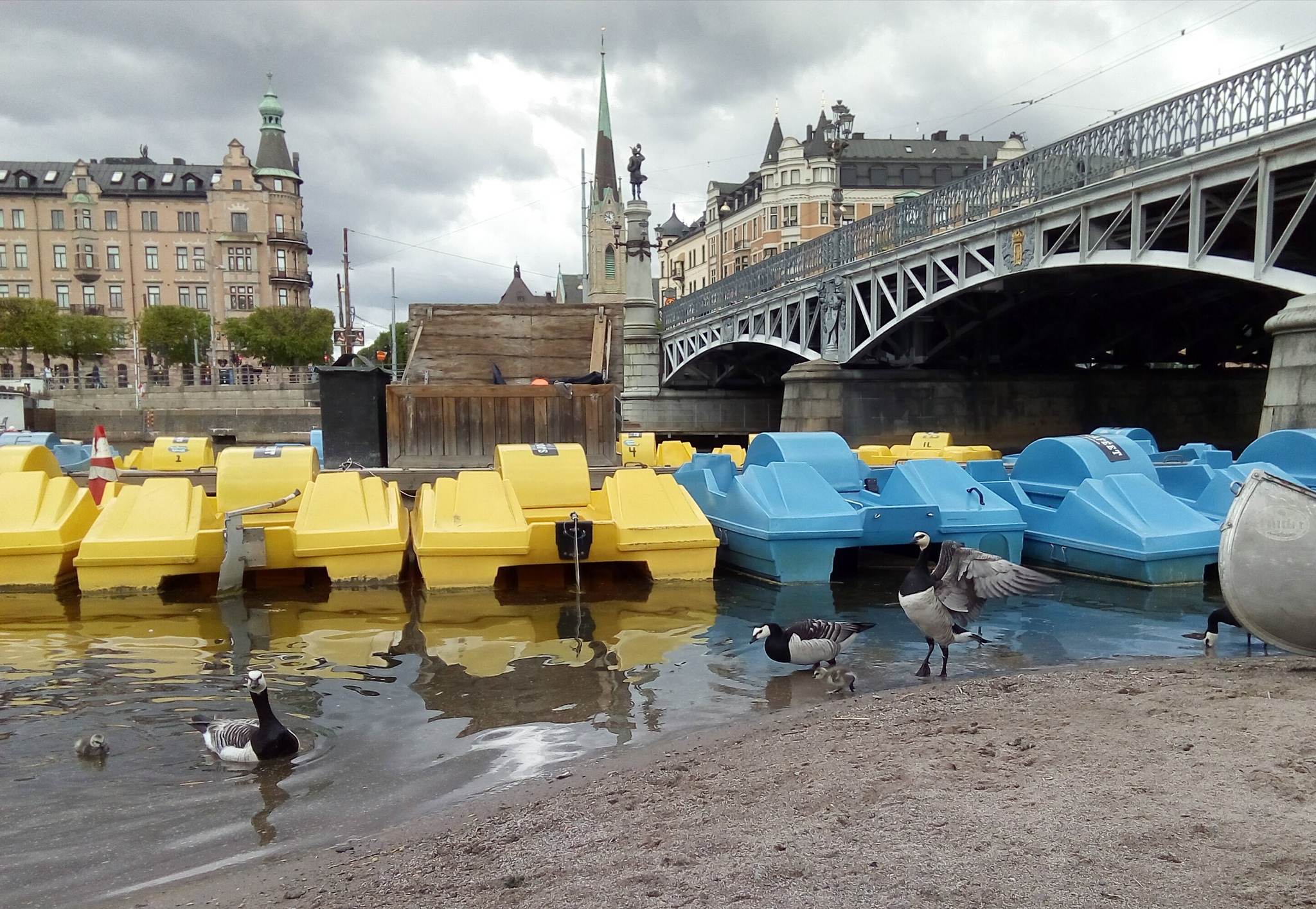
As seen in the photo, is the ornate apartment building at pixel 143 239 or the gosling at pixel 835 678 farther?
the ornate apartment building at pixel 143 239

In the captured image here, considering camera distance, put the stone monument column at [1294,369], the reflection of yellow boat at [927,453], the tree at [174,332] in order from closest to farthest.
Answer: the stone monument column at [1294,369] < the reflection of yellow boat at [927,453] < the tree at [174,332]

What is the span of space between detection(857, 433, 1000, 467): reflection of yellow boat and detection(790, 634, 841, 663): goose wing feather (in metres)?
9.26

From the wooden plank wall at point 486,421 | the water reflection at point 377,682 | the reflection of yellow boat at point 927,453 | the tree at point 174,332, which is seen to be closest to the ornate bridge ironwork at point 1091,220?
the reflection of yellow boat at point 927,453

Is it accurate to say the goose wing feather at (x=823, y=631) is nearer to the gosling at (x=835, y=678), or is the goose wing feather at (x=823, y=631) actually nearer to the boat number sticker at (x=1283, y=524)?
the gosling at (x=835, y=678)

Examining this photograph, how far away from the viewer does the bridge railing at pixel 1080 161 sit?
1573 centimetres

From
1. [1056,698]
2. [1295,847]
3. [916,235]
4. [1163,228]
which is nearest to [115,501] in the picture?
[1056,698]

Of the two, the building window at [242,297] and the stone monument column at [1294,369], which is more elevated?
the building window at [242,297]

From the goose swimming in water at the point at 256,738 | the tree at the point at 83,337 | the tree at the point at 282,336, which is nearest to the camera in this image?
the goose swimming in water at the point at 256,738

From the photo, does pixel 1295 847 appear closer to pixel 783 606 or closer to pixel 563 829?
pixel 563 829

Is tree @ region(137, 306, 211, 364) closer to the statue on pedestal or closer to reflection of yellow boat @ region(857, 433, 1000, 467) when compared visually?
the statue on pedestal

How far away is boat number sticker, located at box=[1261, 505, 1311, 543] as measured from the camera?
18.9 ft

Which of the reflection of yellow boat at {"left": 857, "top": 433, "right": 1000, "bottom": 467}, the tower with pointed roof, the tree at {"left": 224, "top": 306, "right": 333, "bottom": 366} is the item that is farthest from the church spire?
the reflection of yellow boat at {"left": 857, "top": 433, "right": 1000, "bottom": 467}

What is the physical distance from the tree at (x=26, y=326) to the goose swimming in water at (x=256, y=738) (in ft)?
252

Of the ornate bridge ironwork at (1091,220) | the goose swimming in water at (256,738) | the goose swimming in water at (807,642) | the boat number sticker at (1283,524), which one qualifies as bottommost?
the goose swimming in water at (256,738)
